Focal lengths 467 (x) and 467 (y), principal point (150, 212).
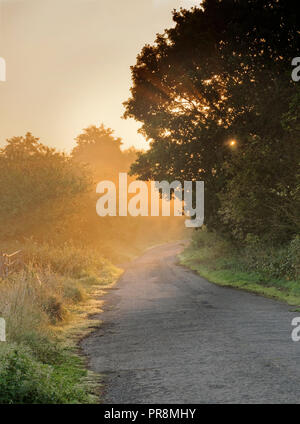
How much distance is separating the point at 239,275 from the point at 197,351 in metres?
15.7

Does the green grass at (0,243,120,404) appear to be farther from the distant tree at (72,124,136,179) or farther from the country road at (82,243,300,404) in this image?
the distant tree at (72,124,136,179)

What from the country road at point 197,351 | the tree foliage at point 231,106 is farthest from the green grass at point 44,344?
the tree foliage at point 231,106

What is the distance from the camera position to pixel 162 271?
33.5 metres

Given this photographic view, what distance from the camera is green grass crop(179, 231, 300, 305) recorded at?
741 inches

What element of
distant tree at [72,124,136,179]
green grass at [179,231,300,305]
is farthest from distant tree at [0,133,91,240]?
distant tree at [72,124,136,179]

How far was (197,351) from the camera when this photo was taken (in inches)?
384

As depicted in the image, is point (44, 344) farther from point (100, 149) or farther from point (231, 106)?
point (100, 149)

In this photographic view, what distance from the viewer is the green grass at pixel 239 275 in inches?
741

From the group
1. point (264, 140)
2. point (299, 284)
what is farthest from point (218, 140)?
point (299, 284)

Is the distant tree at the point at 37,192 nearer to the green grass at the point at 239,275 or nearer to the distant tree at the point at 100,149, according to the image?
the green grass at the point at 239,275

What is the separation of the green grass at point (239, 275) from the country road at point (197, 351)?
4.12 ft

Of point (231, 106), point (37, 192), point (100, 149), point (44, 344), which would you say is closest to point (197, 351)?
point (44, 344)

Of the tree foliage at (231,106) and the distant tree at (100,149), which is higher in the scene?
the distant tree at (100,149)

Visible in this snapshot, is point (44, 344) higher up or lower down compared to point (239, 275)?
higher up
